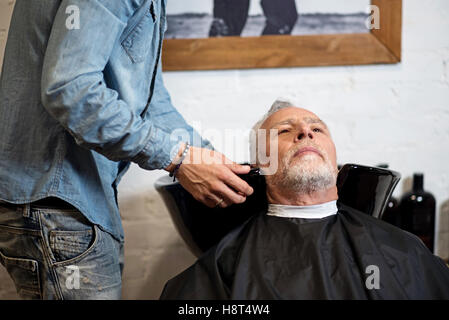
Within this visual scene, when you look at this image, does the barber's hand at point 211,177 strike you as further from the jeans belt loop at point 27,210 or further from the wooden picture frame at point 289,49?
the wooden picture frame at point 289,49

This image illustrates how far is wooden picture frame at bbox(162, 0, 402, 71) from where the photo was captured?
5.20 ft

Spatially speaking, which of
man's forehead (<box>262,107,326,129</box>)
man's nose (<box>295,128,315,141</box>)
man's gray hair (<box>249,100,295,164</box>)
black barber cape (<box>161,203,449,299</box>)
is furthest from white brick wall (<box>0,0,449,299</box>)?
black barber cape (<box>161,203,449,299</box>)

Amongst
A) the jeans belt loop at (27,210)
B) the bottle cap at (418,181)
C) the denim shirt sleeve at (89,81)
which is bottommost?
the bottle cap at (418,181)

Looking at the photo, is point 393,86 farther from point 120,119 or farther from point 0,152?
point 0,152

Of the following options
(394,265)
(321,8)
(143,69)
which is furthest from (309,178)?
(321,8)

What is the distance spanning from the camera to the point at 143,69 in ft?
3.35

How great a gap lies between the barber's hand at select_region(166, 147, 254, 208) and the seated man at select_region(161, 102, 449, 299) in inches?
6.8

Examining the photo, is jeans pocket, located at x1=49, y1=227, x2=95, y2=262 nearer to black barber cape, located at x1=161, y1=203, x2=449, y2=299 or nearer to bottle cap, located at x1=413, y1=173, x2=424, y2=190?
black barber cape, located at x1=161, y1=203, x2=449, y2=299

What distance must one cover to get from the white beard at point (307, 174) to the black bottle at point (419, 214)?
1.94 ft

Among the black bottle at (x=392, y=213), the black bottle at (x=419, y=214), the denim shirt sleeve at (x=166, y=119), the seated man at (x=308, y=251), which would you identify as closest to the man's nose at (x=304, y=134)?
the seated man at (x=308, y=251)

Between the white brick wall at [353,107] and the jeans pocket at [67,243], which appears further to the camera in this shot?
the white brick wall at [353,107]

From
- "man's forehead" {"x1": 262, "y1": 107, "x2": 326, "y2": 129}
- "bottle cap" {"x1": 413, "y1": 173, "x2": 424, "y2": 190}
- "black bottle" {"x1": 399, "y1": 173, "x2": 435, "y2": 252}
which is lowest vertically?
"black bottle" {"x1": 399, "y1": 173, "x2": 435, "y2": 252}

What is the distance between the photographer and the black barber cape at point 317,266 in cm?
98

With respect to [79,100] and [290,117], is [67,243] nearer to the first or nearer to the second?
[79,100]
